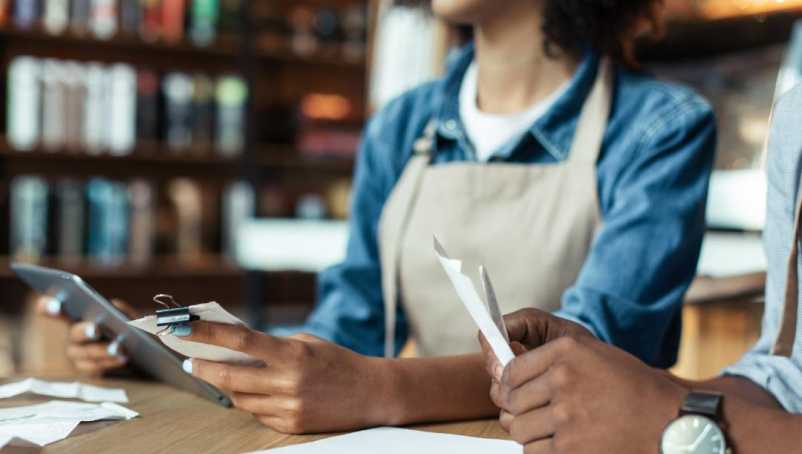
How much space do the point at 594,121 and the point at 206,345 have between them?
2.20ft

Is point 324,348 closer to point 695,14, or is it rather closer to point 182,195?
point 695,14

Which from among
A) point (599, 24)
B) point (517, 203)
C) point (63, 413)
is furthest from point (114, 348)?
point (599, 24)

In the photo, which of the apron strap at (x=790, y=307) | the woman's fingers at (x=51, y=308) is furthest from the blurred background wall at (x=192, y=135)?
the woman's fingers at (x=51, y=308)

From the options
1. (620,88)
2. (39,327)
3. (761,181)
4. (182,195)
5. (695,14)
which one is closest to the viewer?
(620,88)

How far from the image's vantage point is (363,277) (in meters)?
1.29

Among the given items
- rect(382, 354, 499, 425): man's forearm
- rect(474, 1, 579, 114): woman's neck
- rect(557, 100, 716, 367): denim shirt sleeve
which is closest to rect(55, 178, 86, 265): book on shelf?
rect(474, 1, 579, 114): woman's neck

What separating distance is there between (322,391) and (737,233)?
59.7 inches

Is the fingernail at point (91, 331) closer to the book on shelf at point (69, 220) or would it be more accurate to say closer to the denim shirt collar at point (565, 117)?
the denim shirt collar at point (565, 117)

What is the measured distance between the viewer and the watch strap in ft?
1.94

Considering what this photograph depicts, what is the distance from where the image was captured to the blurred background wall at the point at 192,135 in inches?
110

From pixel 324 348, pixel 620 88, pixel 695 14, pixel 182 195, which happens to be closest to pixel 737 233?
pixel 695 14

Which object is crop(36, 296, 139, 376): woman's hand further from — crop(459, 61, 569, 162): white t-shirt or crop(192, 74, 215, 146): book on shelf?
crop(192, 74, 215, 146): book on shelf

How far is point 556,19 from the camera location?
1.22 metres

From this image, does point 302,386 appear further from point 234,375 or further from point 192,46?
point 192,46
